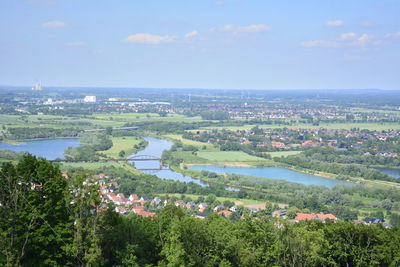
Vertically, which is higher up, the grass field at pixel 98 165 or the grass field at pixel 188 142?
the grass field at pixel 98 165

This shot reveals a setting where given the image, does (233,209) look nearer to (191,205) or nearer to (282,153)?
(191,205)

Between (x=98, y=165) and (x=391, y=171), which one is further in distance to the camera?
(x=391, y=171)

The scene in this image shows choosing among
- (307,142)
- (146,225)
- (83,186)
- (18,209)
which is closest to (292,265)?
(146,225)

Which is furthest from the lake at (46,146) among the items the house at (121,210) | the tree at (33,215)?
the tree at (33,215)

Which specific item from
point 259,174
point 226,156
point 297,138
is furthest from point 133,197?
point 297,138

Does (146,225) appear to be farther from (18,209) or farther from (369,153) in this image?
(369,153)

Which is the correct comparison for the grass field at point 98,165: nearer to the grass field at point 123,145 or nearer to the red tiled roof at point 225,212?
the grass field at point 123,145
